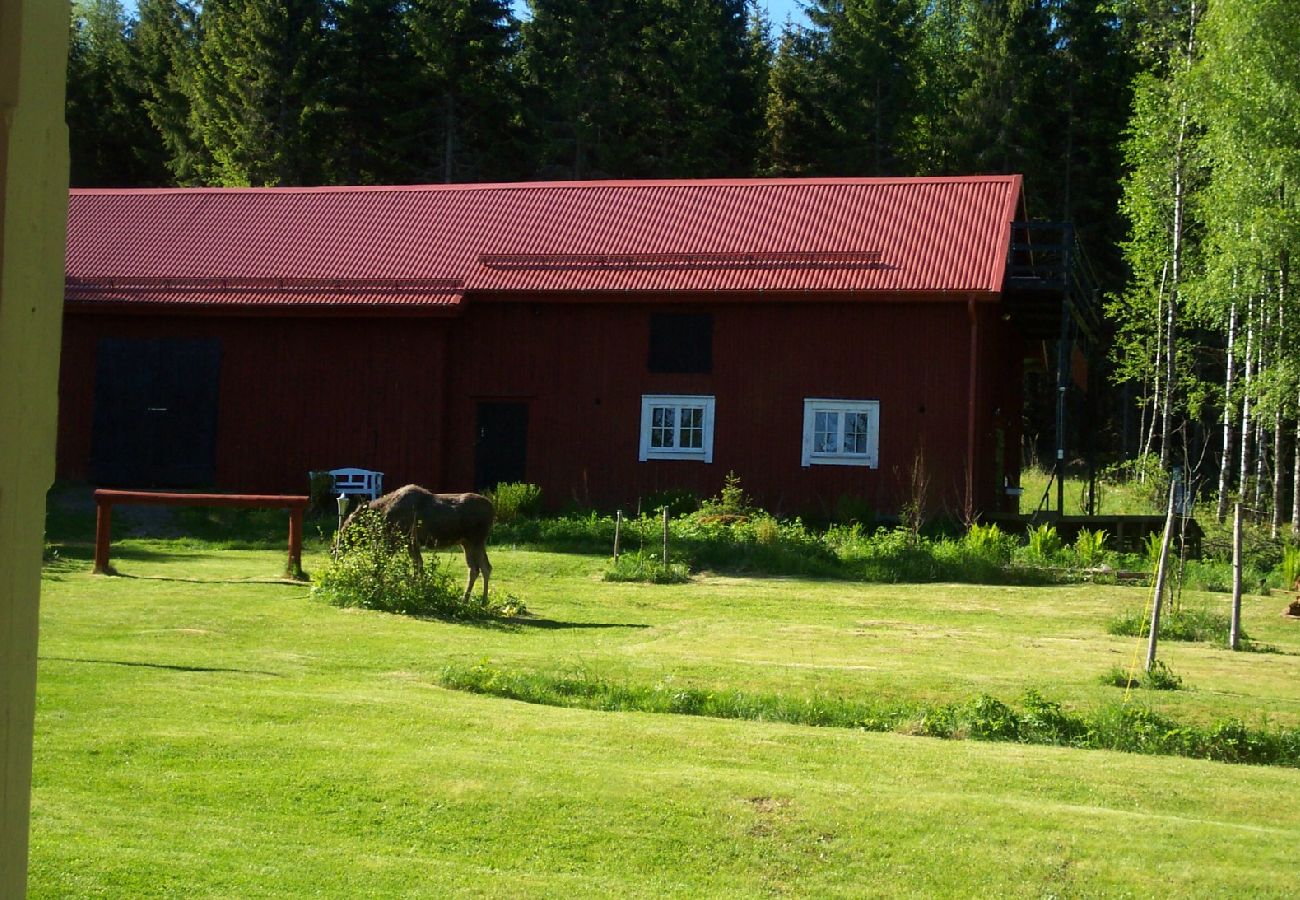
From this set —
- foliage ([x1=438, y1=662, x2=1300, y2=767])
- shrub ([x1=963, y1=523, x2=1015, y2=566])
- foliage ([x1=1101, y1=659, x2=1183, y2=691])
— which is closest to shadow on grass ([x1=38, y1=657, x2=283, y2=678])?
foliage ([x1=438, y1=662, x2=1300, y2=767])

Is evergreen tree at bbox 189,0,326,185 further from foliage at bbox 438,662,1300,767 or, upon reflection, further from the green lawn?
foliage at bbox 438,662,1300,767

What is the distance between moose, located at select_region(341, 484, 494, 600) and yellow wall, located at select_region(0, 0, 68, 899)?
15059 millimetres

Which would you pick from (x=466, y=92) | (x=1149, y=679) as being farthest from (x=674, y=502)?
(x=466, y=92)

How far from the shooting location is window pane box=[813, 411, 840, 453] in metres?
28.3

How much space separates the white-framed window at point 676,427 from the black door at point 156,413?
29.3ft

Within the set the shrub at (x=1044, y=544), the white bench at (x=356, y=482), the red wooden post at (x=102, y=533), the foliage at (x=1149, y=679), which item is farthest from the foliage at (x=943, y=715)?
the white bench at (x=356, y=482)

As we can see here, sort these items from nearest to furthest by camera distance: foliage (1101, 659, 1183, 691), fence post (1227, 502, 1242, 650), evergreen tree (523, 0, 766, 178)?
foliage (1101, 659, 1183, 691) < fence post (1227, 502, 1242, 650) < evergreen tree (523, 0, 766, 178)

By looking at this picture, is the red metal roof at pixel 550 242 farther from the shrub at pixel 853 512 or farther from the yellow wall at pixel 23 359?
the yellow wall at pixel 23 359

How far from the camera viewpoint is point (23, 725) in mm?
Result: 1475

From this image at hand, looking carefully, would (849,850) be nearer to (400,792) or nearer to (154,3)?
(400,792)

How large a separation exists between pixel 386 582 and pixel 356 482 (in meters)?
13.3

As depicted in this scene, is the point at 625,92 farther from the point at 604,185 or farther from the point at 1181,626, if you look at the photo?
the point at 1181,626

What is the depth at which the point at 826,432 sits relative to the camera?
28391 millimetres

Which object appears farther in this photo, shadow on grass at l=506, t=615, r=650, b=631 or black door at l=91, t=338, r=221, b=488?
black door at l=91, t=338, r=221, b=488
